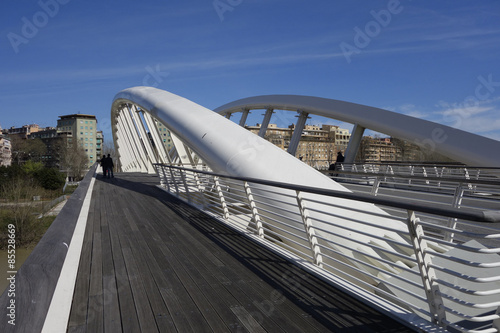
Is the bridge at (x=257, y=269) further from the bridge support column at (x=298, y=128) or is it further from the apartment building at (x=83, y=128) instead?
the apartment building at (x=83, y=128)

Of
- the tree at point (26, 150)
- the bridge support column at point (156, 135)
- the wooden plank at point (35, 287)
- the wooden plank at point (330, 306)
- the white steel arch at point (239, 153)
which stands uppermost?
the tree at point (26, 150)

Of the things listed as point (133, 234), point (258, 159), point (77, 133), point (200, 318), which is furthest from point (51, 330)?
point (77, 133)

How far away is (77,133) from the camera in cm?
10675

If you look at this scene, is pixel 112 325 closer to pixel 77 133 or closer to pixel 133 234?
pixel 133 234

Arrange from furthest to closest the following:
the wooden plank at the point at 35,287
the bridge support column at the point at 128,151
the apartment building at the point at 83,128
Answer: the apartment building at the point at 83,128 → the bridge support column at the point at 128,151 → the wooden plank at the point at 35,287

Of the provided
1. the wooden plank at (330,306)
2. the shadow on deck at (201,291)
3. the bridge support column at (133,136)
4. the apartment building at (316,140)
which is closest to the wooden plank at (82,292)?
the shadow on deck at (201,291)

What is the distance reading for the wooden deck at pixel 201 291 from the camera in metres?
2.31

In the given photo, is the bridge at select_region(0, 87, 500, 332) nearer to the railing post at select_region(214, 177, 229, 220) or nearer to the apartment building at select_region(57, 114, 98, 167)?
the railing post at select_region(214, 177, 229, 220)

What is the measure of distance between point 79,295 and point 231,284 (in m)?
1.18

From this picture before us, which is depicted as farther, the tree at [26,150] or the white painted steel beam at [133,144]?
the tree at [26,150]

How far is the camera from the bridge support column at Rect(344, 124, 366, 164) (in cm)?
1581

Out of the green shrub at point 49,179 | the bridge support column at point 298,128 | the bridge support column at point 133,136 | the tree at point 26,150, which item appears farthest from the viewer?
the tree at point 26,150

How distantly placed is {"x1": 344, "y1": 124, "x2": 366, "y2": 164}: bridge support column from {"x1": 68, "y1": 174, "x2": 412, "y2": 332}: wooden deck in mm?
12341

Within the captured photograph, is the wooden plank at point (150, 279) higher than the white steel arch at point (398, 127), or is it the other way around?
the white steel arch at point (398, 127)
